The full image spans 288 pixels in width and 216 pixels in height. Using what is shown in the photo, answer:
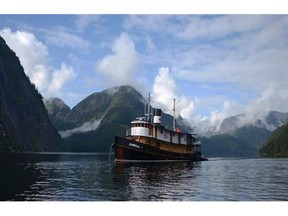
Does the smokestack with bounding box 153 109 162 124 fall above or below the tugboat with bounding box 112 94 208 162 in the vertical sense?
above

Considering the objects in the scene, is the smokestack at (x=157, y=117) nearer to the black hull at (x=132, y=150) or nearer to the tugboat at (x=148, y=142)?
the tugboat at (x=148, y=142)

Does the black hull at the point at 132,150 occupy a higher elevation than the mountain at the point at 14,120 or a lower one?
lower

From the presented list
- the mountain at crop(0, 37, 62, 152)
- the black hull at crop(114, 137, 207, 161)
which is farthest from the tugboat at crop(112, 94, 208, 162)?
the mountain at crop(0, 37, 62, 152)

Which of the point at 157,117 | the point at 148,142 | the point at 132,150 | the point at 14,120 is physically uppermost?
the point at 14,120

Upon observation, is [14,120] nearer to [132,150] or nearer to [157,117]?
[157,117]

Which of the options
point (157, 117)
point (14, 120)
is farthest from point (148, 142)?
point (14, 120)

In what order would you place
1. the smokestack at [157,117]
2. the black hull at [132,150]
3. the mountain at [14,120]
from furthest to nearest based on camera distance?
the mountain at [14,120]
the smokestack at [157,117]
the black hull at [132,150]

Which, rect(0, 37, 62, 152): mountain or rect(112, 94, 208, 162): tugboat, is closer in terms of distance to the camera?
rect(112, 94, 208, 162): tugboat

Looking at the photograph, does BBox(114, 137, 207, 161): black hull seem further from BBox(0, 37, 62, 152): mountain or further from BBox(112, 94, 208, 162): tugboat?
BBox(0, 37, 62, 152): mountain

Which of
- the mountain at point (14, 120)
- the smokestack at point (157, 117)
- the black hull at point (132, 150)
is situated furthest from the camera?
the mountain at point (14, 120)

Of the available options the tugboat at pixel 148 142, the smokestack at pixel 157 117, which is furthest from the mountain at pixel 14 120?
the smokestack at pixel 157 117
